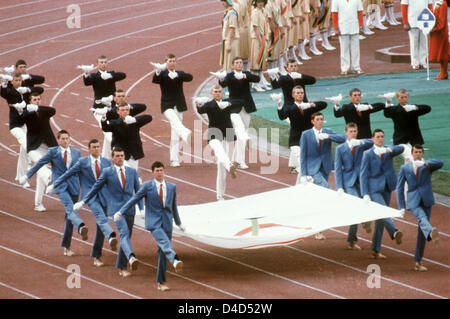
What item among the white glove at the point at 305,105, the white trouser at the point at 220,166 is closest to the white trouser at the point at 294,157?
the white glove at the point at 305,105

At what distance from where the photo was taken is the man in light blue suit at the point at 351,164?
1512 centimetres

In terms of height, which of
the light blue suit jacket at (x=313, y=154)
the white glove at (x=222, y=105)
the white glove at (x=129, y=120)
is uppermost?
the white glove at (x=129, y=120)

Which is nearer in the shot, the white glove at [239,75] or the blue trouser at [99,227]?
the blue trouser at [99,227]

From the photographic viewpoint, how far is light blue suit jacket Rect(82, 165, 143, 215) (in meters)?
14.1

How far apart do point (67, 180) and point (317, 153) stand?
11.4ft

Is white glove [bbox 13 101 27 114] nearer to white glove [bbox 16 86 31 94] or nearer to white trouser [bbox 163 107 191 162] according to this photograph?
white glove [bbox 16 86 31 94]

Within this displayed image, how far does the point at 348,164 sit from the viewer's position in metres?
15.2

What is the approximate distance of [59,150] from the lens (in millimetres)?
15469

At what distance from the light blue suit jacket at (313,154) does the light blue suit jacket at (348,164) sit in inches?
20.7

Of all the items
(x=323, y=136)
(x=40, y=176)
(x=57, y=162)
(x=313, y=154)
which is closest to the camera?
(x=57, y=162)

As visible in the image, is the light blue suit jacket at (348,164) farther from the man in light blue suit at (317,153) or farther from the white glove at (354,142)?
the man in light blue suit at (317,153)

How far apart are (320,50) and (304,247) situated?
50.7 ft

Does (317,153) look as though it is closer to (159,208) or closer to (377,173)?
(377,173)

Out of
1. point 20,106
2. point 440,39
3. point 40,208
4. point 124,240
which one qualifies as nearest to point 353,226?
point 124,240
